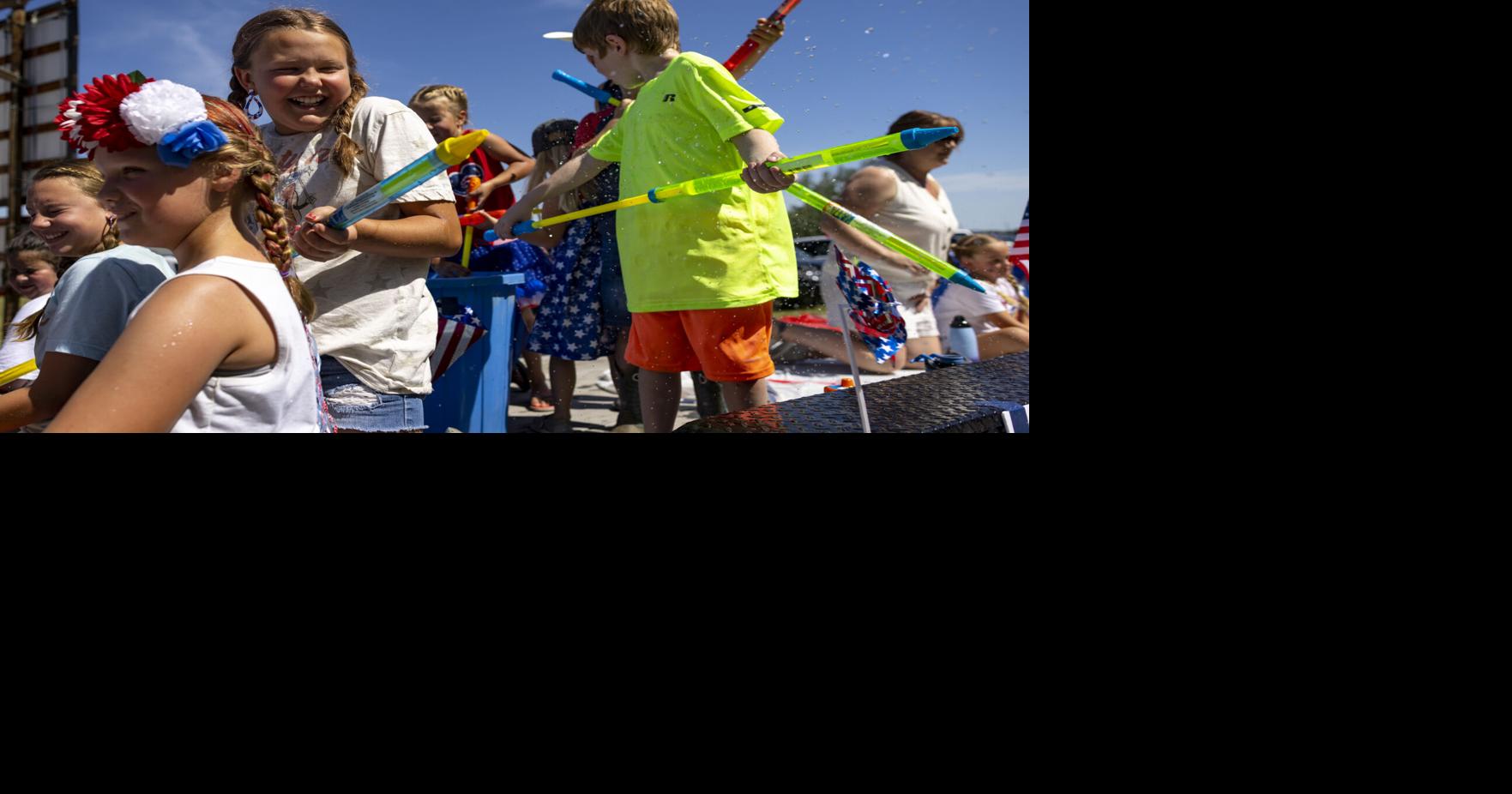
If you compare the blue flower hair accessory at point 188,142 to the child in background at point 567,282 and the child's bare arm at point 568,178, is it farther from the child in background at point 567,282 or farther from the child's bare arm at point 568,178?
the child in background at point 567,282

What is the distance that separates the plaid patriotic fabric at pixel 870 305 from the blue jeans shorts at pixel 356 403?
982 mm

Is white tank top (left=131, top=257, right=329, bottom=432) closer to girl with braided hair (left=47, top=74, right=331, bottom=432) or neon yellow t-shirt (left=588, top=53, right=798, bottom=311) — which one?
girl with braided hair (left=47, top=74, right=331, bottom=432)

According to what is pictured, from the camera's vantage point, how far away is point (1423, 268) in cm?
78

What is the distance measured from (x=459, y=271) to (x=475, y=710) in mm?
2258

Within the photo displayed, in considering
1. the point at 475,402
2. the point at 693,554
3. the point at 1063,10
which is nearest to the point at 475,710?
the point at 693,554

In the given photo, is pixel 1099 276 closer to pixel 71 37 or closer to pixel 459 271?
pixel 71 37

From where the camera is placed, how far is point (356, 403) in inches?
67.7

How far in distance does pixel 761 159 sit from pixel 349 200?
0.74 metres

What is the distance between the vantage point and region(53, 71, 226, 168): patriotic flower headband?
44.1 inches

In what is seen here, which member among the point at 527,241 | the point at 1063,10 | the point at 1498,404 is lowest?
the point at 1498,404

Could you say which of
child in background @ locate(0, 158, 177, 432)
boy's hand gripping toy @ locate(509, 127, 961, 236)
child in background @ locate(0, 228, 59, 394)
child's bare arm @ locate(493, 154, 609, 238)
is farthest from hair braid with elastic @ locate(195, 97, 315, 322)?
child in background @ locate(0, 228, 59, 394)

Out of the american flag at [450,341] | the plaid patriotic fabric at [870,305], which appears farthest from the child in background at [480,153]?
the plaid patriotic fabric at [870,305]

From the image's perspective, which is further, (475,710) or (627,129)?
(627,129)

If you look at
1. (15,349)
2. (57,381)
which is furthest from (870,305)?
(15,349)
